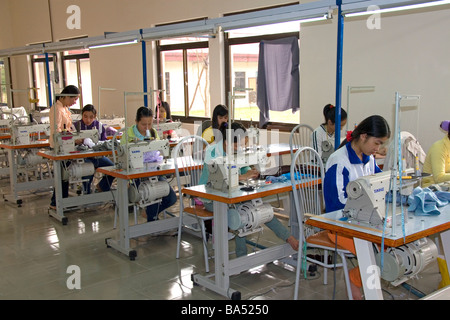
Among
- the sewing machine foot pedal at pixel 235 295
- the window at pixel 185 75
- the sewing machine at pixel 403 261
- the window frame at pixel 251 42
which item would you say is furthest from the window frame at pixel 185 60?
the sewing machine at pixel 403 261

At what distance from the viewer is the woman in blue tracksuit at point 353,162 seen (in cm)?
261

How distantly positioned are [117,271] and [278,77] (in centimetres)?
345

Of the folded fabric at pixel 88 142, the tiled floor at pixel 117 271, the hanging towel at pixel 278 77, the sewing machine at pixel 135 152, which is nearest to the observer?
the tiled floor at pixel 117 271

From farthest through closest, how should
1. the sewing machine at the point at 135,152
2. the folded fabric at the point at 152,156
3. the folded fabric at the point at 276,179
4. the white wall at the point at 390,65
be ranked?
the white wall at the point at 390,65 → the folded fabric at the point at 152,156 → the sewing machine at the point at 135,152 → the folded fabric at the point at 276,179

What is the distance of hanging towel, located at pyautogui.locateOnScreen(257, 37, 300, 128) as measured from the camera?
5.82m

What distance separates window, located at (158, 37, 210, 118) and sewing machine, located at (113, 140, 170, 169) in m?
3.45

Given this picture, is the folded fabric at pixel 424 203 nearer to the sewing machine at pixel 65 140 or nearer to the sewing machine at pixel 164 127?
the sewing machine at pixel 164 127

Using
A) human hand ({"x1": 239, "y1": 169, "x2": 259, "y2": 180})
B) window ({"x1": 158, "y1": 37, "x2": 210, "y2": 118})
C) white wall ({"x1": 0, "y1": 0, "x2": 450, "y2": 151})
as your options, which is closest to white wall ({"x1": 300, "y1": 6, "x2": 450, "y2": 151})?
white wall ({"x1": 0, "y1": 0, "x2": 450, "y2": 151})

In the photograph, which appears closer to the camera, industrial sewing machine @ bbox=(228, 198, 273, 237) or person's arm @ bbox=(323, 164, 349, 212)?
person's arm @ bbox=(323, 164, 349, 212)

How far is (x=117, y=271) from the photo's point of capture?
353 cm

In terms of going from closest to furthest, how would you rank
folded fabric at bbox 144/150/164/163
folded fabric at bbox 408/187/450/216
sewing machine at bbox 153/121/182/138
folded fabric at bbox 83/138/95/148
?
1. folded fabric at bbox 408/187/450/216
2. folded fabric at bbox 144/150/164/163
3. folded fabric at bbox 83/138/95/148
4. sewing machine at bbox 153/121/182/138

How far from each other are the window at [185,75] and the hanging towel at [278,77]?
1422 mm

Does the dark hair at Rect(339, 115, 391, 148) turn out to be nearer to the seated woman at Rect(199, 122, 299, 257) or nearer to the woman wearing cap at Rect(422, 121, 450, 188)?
the seated woman at Rect(199, 122, 299, 257)
